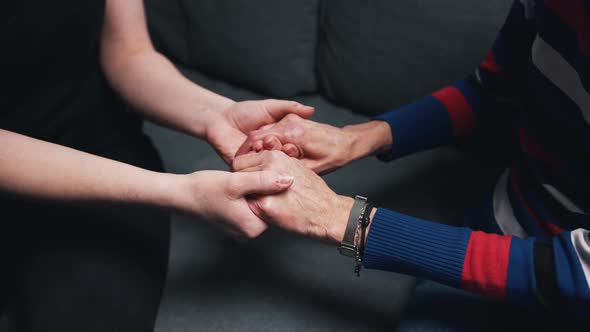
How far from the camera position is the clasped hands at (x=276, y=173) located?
2.75 ft

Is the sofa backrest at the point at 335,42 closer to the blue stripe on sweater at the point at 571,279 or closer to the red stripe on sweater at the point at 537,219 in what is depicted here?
the red stripe on sweater at the point at 537,219

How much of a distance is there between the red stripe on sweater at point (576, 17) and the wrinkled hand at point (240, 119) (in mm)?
454

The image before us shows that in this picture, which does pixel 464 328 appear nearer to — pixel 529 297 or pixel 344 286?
pixel 529 297

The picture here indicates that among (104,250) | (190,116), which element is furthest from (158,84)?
(104,250)

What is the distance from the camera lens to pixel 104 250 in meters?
0.93

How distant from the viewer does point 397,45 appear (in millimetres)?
1170

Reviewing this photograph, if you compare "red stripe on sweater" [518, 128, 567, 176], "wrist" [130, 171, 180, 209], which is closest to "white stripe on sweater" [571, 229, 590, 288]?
"red stripe on sweater" [518, 128, 567, 176]

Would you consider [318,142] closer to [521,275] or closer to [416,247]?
[416,247]

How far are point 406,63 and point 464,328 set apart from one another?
60 centimetres

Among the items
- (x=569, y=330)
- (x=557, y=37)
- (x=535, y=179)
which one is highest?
(x=557, y=37)

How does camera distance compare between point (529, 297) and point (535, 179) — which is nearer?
point (529, 297)

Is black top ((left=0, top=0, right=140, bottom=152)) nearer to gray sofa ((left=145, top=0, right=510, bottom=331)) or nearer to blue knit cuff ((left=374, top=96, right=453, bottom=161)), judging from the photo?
gray sofa ((left=145, top=0, right=510, bottom=331))

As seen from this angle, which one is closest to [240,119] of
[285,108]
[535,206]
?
[285,108]

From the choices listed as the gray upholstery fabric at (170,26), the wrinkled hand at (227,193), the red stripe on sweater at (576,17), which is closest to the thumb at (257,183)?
the wrinkled hand at (227,193)
